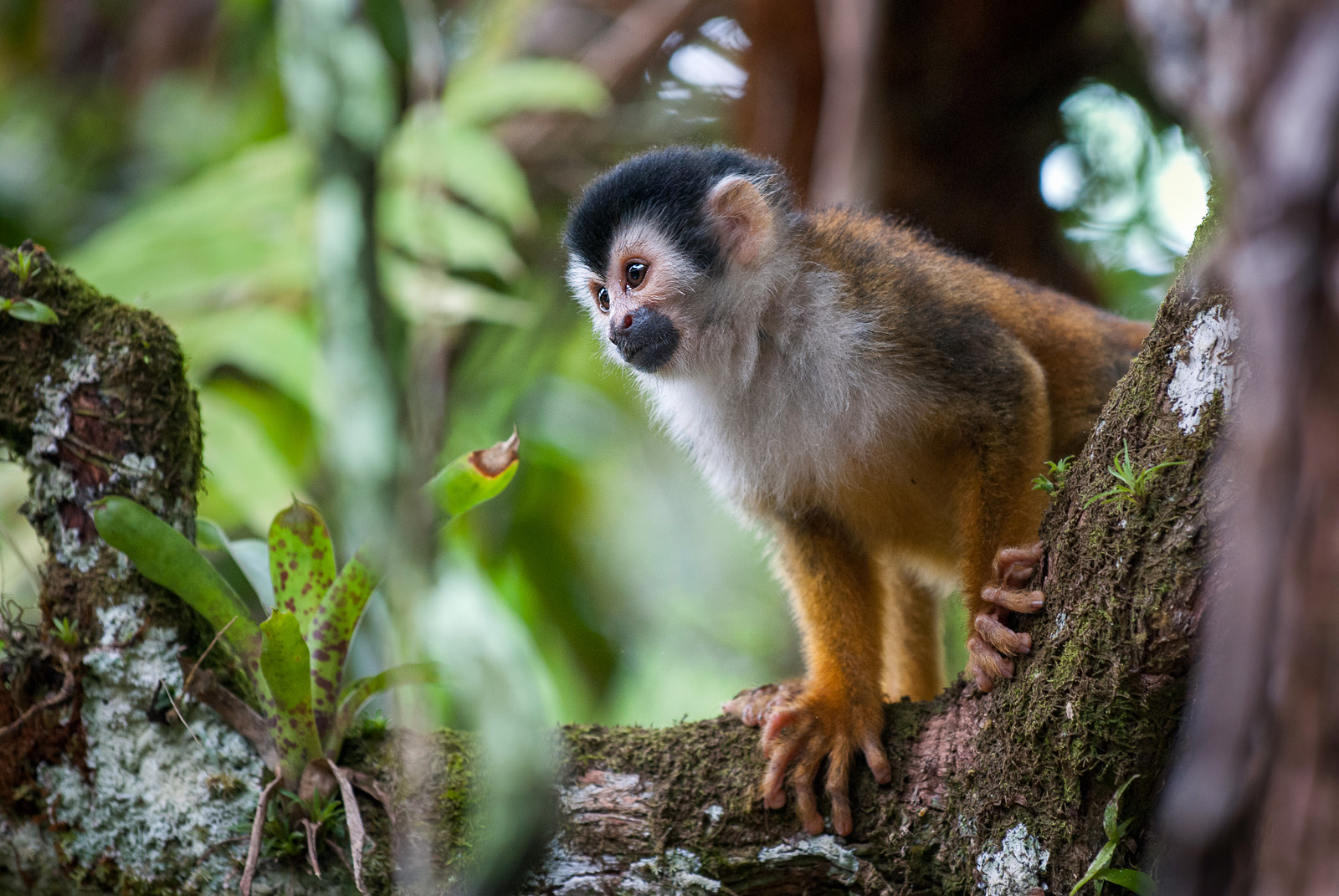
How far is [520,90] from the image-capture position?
192 inches

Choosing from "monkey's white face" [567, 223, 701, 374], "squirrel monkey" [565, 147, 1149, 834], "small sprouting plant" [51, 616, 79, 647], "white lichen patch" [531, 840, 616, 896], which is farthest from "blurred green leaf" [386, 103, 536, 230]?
"white lichen patch" [531, 840, 616, 896]

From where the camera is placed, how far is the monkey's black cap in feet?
11.6

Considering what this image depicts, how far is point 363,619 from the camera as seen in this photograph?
2904 millimetres

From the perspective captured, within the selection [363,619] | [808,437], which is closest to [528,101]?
[808,437]

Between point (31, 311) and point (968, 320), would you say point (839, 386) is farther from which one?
point (31, 311)

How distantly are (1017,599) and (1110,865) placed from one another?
58 cm

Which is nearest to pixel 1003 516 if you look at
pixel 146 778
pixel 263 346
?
pixel 146 778

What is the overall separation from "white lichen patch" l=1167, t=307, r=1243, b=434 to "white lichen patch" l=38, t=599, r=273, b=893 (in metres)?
2.25

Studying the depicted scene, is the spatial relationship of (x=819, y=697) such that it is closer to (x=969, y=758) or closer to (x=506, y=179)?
(x=969, y=758)

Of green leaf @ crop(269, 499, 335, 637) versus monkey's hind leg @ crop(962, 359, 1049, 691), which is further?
green leaf @ crop(269, 499, 335, 637)

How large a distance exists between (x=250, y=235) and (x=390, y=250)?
0.61 m

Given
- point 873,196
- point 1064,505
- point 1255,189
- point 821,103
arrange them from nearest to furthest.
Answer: point 1255,189
point 1064,505
point 873,196
point 821,103

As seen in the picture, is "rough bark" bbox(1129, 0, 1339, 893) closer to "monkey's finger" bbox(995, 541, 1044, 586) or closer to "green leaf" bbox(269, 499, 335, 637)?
"monkey's finger" bbox(995, 541, 1044, 586)

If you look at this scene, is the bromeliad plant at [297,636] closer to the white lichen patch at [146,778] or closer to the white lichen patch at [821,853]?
the white lichen patch at [146,778]
